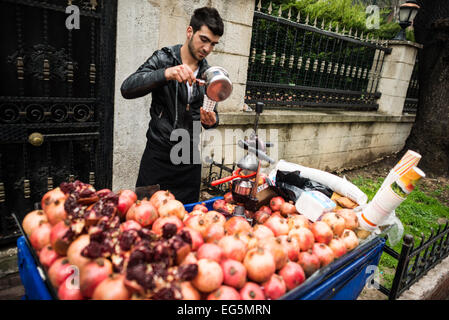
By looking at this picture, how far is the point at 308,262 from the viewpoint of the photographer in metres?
1.72

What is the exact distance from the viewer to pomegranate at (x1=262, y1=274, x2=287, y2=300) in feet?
4.77

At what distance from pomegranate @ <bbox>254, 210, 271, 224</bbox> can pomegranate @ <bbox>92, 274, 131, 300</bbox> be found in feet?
3.86

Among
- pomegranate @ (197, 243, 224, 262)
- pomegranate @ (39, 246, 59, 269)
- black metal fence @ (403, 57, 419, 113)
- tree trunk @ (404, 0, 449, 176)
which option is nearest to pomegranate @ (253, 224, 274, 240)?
pomegranate @ (197, 243, 224, 262)

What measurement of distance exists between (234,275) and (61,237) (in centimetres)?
88

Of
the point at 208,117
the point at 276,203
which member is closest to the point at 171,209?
the point at 276,203

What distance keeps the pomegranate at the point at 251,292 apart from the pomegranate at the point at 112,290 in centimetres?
54

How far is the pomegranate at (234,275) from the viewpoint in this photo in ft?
4.70

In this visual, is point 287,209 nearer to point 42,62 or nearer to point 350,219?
point 350,219

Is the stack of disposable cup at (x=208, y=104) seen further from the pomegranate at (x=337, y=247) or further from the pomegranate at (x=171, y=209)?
the pomegranate at (x=337, y=247)

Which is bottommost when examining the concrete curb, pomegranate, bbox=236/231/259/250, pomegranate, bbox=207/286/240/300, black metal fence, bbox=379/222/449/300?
the concrete curb

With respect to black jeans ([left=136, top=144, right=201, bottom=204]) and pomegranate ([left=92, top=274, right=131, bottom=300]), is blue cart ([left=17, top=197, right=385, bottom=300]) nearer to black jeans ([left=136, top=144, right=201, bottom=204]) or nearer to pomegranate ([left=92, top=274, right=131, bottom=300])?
Answer: pomegranate ([left=92, top=274, right=131, bottom=300])

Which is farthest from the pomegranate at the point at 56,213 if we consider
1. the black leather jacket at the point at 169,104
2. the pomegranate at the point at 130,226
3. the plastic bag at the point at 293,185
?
the plastic bag at the point at 293,185

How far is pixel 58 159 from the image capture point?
11.6ft
